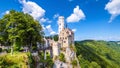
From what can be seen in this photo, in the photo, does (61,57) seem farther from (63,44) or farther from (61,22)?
(61,22)

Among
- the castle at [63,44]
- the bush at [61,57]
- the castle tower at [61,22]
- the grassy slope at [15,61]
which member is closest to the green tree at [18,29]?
the grassy slope at [15,61]

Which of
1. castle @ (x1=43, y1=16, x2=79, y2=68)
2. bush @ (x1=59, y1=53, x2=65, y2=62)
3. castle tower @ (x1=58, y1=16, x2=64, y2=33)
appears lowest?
bush @ (x1=59, y1=53, x2=65, y2=62)

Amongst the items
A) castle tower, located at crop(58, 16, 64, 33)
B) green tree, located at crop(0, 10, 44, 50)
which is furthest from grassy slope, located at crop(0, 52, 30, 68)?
castle tower, located at crop(58, 16, 64, 33)

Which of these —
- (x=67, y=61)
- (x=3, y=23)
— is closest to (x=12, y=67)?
(x=3, y=23)

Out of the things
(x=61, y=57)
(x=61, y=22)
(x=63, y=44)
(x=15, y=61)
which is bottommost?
(x=61, y=57)

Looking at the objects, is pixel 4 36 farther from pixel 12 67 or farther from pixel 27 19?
pixel 12 67

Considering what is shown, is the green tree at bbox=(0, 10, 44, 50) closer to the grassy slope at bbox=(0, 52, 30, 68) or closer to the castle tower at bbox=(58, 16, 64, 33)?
the grassy slope at bbox=(0, 52, 30, 68)

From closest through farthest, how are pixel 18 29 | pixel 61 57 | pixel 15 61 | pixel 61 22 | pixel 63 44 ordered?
pixel 15 61, pixel 18 29, pixel 61 57, pixel 63 44, pixel 61 22

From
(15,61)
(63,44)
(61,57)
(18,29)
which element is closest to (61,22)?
(63,44)

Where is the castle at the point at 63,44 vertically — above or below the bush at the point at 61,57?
above

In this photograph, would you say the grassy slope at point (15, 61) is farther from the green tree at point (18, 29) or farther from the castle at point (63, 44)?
the castle at point (63, 44)

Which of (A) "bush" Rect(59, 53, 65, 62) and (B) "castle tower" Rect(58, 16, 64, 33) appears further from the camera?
(B) "castle tower" Rect(58, 16, 64, 33)

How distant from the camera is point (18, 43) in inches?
2785

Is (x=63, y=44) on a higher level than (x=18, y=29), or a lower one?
lower
